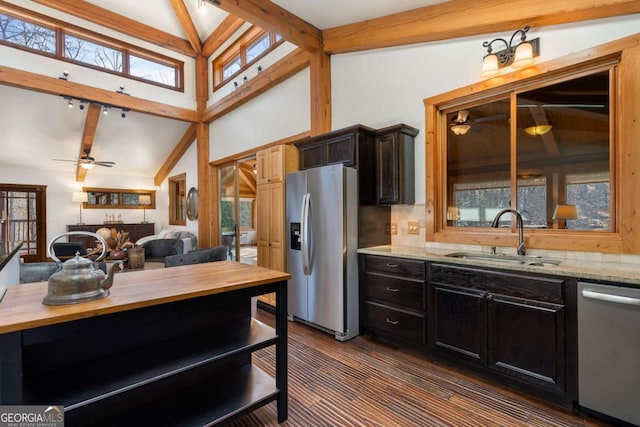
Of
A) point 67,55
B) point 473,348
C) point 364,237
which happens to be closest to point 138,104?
point 67,55

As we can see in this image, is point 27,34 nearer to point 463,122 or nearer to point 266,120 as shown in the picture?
point 266,120

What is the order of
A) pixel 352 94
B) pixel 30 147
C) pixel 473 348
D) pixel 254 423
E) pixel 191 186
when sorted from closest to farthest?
pixel 254 423 → pixel 473 348 → pixel 352 94 → pixel 30 147 → pixel 191 186

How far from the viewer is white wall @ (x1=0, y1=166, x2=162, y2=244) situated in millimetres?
7031

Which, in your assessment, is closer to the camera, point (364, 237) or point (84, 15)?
point (364, 237)

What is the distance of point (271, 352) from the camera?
109 inches

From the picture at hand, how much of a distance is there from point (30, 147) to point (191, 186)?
337 centimetres

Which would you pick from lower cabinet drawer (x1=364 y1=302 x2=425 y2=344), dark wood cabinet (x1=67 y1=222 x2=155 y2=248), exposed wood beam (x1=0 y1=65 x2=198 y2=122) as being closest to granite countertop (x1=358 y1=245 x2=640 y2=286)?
lower cabinet drawer (x1=364 y1=302 x2=425 y2=344)

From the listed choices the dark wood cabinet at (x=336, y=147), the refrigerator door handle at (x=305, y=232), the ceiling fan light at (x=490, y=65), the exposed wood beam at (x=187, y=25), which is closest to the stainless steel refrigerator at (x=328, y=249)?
the refrigerator door handle at (x=305, y=232)

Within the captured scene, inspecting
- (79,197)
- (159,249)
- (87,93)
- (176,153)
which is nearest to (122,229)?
(79,197)

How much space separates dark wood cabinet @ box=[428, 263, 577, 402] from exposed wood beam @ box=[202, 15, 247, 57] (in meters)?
5.68

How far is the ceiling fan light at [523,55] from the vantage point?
2.35 meters

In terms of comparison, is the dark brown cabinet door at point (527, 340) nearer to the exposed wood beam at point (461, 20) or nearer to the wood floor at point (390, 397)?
the wood floor at point (390, 397)

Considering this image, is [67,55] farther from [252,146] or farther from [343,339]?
[343,339]

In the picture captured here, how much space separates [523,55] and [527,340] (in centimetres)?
216
